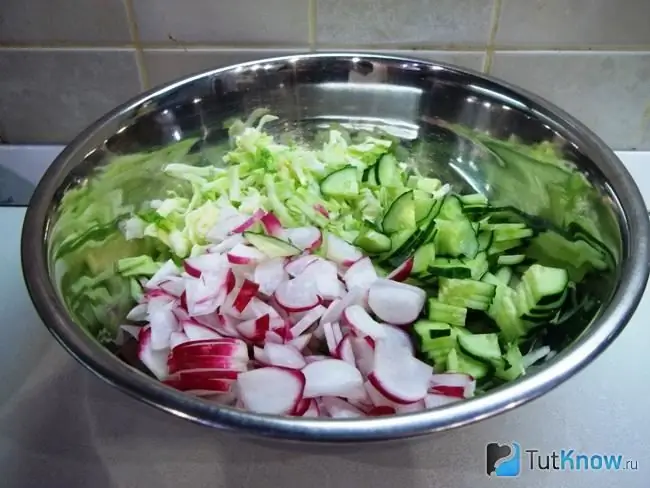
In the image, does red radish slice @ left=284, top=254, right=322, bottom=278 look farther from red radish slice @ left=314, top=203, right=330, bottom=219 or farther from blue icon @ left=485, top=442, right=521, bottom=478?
blue icon @ left=485, top=442, right=521, bottom=478

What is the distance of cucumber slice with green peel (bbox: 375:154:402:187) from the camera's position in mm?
866

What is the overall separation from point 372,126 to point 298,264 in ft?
0.90

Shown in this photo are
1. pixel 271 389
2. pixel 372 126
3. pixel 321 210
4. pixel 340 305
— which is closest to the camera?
pixel 271 389

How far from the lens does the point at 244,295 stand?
72 centimetres

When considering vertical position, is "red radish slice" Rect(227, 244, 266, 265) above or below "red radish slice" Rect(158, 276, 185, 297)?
Result: above

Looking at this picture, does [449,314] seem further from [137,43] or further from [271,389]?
[137,43]

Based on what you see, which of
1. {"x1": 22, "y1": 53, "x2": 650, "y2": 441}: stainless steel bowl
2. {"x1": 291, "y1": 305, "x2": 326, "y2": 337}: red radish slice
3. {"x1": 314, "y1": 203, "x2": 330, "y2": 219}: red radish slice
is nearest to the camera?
{"x1": 22, "y1": 53, "x2": 650, "y2": 441}: stainless steel bowl

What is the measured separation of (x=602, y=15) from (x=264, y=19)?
0.43 m

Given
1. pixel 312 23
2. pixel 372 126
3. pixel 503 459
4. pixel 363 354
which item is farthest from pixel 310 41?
pixel 503 459

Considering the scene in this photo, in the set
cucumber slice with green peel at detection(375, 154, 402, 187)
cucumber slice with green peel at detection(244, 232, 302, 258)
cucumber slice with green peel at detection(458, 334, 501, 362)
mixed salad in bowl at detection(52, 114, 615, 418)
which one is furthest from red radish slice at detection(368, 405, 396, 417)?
cucumber slice with green peel at detection(375, 154, 402, 187)

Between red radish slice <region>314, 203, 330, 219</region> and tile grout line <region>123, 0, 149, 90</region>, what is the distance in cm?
33

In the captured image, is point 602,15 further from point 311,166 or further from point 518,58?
point 311,166

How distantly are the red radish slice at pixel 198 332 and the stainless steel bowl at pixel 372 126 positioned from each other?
0.10 m

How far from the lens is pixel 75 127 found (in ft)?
3.36
